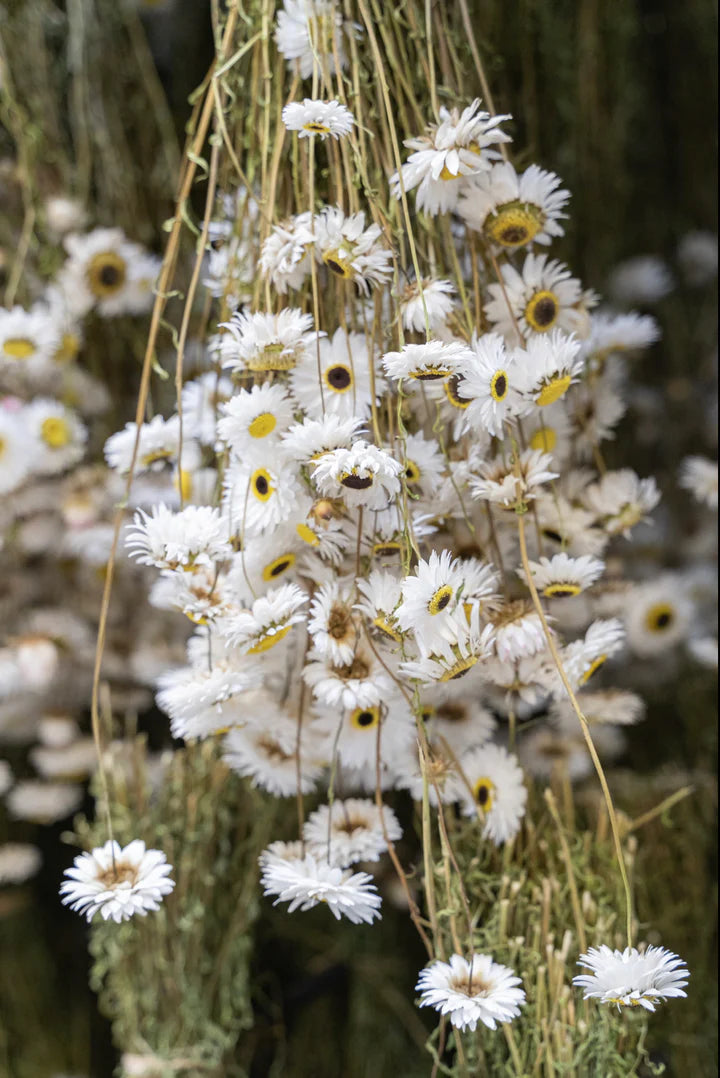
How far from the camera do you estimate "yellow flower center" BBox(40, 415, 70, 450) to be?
0.77 metres

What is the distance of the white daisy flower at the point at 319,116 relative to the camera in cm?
45

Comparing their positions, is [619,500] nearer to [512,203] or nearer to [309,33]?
[512,203]

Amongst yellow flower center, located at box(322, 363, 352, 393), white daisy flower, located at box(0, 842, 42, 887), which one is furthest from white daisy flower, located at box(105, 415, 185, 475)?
white daisy flower, located at box(0, 842, 42, 887)

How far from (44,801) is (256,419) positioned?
54 centimetres

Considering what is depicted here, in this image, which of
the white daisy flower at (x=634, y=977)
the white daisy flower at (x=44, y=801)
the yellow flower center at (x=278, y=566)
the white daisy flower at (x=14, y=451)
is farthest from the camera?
the white daisy flower at (x=44, y=801)

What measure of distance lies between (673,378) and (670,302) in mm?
82

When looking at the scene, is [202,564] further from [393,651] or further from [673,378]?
[673,378]

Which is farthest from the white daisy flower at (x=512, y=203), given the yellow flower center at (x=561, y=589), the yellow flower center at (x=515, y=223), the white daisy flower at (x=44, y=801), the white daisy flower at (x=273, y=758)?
the white daisy flower at (x=44, y=801)

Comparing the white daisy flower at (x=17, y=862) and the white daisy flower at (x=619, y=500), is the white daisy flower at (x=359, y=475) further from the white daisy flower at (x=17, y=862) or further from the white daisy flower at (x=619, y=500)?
the white daisy flower at (x=17, y=862)

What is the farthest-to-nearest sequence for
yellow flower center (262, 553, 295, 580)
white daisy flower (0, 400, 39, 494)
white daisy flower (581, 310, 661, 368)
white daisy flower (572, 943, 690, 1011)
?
white daisy flower (0, 400, 39, 494) < white daisy flower (581, 310, 661, 368) < yellow flower center (262, 553, 295, 580) < white daisy flower (572, 943, 690, 1011)

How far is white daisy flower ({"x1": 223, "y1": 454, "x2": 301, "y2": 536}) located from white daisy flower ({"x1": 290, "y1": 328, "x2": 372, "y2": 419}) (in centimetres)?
4

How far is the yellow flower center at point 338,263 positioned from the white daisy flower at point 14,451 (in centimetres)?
37

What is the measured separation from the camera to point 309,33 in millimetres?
508

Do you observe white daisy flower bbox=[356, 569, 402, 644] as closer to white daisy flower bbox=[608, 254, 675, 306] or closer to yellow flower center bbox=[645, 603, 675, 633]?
yellow flower center bbox=[645, 603, 675, 633]
